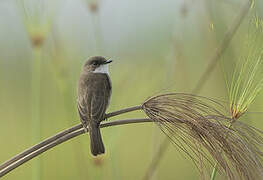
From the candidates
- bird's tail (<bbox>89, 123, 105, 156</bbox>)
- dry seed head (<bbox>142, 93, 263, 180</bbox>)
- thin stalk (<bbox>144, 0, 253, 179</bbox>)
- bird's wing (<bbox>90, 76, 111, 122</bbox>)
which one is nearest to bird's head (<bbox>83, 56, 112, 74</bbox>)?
bird's wing (<bbox>90, 76, 111, 122</bbox>)

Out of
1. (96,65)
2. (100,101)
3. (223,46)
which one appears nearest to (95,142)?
(100,101)

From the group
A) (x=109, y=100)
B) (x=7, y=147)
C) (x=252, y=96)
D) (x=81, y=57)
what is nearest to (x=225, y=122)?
(x=252, y=96)

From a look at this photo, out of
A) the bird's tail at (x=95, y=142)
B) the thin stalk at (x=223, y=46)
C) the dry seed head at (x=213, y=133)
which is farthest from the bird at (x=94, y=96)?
the dry seed head at (x=213, y=133)

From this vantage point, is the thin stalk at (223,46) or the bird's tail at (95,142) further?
the bird's tail at (95,142)

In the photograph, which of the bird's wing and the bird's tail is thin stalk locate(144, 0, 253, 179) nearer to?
the bird's tail

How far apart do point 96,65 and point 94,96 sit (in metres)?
0.70

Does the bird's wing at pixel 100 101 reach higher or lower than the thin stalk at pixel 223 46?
lower

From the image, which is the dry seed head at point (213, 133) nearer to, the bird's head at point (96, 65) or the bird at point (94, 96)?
the bird at point (94, 96)

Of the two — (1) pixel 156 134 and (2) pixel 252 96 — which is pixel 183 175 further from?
(2) pixel 252 96

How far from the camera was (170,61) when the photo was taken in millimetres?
3559

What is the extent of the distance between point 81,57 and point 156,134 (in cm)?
122

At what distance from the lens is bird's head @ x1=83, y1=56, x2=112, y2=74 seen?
3.92 meters

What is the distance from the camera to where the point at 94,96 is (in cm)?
337

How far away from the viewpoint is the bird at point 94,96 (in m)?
3.00
